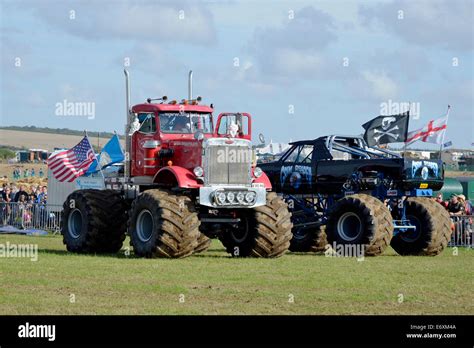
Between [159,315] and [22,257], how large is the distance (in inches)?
356

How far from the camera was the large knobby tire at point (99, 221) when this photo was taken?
21703mm

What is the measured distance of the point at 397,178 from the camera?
24094mm

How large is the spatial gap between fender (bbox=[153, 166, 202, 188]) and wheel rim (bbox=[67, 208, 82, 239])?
7.49ft

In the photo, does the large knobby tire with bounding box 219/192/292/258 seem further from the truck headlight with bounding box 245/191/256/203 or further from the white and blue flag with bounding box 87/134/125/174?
the white and blue flag with bounding box 87/134/125/174

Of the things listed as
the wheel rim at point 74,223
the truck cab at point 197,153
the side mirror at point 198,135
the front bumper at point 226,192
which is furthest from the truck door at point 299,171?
the wheel rim at point 74,223

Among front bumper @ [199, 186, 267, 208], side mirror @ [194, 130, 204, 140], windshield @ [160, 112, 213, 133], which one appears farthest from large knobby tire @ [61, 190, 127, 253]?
side mirror @ [194, 130, 204, 140]

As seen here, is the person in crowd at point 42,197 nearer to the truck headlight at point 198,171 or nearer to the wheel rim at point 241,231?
the wheel rim at point 241,231

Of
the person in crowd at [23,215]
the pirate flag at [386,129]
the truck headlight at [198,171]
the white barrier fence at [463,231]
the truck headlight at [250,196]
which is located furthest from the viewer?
the person in crowd at [23,215]

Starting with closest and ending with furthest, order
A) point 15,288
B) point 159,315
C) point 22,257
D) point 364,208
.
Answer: point 159,315 < point 15,288 < point 22,257 < point 364,208

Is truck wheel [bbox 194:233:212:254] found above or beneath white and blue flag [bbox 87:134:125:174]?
beneath

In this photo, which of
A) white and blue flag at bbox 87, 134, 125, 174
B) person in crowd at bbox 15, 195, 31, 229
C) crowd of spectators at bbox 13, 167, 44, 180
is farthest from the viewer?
crowd of spectators at bbox 13, 167, 44, 180

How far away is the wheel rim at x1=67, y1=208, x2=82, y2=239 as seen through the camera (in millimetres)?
22620
